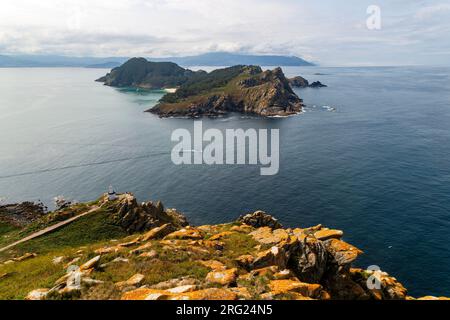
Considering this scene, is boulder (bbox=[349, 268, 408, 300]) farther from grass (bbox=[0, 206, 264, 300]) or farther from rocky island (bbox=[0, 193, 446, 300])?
grass (bbox=[0, 206, 264, 300])

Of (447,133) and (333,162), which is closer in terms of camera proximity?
(333,162)

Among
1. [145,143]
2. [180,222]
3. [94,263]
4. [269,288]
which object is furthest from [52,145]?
[269,288]

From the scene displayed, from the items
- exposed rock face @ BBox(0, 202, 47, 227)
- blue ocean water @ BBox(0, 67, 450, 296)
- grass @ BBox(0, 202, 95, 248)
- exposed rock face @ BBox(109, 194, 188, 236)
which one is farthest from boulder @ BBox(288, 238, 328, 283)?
exposed rock face @ BBox(0, 202, 47, 227)

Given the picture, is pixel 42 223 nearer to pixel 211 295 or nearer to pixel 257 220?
pixel 257 220

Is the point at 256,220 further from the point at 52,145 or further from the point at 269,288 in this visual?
the point at 52,145

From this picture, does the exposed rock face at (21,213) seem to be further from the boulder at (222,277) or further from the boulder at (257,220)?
the boulder at (222,277)

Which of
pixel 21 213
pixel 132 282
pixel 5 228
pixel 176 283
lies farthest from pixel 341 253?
pixel 21 213
